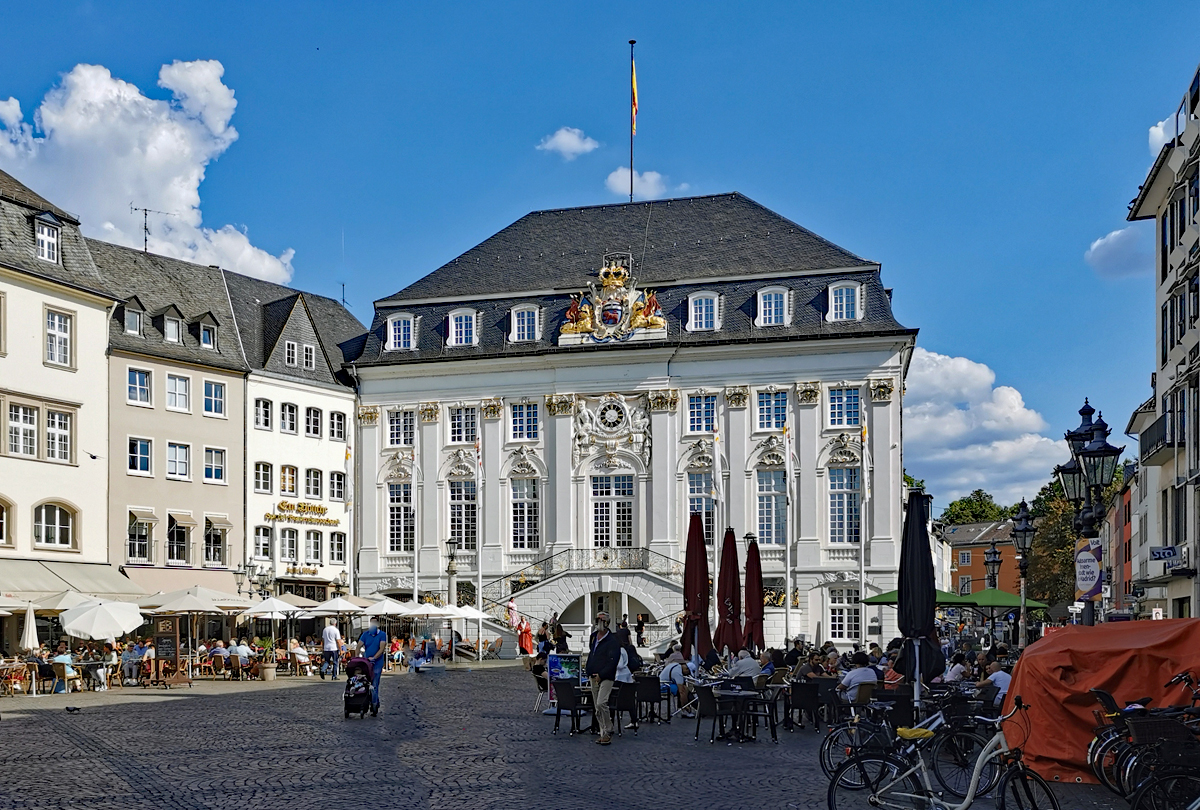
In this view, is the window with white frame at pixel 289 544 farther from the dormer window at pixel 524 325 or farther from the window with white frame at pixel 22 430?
the window with white frame at pixel 22 430

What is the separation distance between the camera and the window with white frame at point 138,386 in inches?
1948

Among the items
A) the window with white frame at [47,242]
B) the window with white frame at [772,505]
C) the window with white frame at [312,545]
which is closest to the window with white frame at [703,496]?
the window with white frame at [772,505]

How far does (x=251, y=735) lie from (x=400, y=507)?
37.7 metres

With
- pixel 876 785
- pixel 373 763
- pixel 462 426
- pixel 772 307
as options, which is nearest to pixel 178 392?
pixel 462 426

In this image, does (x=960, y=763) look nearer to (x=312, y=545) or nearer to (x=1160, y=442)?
(x=1160, y=442)

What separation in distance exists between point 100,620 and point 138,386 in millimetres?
18418

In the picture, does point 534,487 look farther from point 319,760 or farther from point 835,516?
point 319,760

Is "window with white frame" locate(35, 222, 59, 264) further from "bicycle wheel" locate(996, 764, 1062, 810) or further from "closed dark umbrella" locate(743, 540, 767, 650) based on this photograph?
"bicycle wheel" locate(996, 764, 1062, 810)

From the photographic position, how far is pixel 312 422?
57.8 m

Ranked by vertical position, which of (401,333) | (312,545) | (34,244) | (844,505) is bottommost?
(312,545)

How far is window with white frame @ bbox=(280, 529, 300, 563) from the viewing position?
5534cm

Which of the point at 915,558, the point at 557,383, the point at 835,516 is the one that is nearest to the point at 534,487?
the point at 557,383

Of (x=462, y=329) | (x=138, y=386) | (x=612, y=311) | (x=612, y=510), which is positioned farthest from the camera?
(x=462, y=329)

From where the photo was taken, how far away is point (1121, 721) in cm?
1418
